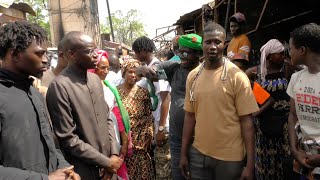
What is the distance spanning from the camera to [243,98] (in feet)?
8.70

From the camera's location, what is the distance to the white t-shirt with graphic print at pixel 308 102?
2.43m

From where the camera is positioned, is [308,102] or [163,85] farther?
[163,85]

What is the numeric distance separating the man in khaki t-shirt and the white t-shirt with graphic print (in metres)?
0.34

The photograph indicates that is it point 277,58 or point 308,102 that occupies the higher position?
point 277,58

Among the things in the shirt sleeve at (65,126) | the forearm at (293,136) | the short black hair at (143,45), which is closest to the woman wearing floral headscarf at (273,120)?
the forearm at (293,136)

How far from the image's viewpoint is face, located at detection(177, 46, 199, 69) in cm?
326

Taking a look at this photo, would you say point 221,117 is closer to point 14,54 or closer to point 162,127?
point 162,127

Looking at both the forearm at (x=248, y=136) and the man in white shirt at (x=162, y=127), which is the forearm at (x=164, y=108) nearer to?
the man in white shirt at (x=162, y=127)

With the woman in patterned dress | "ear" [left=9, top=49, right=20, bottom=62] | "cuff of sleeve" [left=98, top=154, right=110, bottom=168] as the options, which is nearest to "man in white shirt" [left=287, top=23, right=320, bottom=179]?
"cuff of sleeve" [left=98, top=154, right=110, bottom=168]

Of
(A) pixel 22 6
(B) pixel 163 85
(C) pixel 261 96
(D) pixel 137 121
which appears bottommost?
(D) pixel 137 121

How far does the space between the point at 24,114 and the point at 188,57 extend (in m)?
A: 1.84

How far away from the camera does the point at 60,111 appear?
238 centimetres

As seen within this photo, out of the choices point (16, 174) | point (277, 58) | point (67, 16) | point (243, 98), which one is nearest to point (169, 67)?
point (243, 98)

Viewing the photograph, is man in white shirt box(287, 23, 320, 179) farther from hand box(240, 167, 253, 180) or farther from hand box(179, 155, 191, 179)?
hand box(179, 155, 191, 179)
